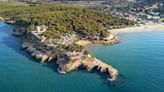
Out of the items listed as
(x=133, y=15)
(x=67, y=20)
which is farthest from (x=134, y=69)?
(x=133, y=15)

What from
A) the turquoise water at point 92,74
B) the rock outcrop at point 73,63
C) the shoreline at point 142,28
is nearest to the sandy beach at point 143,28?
the shoreline at point 142,28

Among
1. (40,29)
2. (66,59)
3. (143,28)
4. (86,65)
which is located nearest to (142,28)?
(143,28)

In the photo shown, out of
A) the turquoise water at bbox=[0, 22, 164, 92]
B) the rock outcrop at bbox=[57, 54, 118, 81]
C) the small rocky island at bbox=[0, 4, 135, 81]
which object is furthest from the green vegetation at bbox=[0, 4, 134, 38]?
the rock outcrop at bbox=[57, 54, 118, 81]

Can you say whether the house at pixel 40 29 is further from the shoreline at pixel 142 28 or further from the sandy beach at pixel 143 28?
the sandy beach at pixel 143 28

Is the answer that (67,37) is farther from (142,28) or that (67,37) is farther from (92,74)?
(142,28)

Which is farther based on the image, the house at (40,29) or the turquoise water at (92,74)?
the house at (40,29)

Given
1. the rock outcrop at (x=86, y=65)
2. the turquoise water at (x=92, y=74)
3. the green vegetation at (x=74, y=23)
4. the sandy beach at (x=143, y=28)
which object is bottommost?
the sandy beach at (x=143, y=28)
